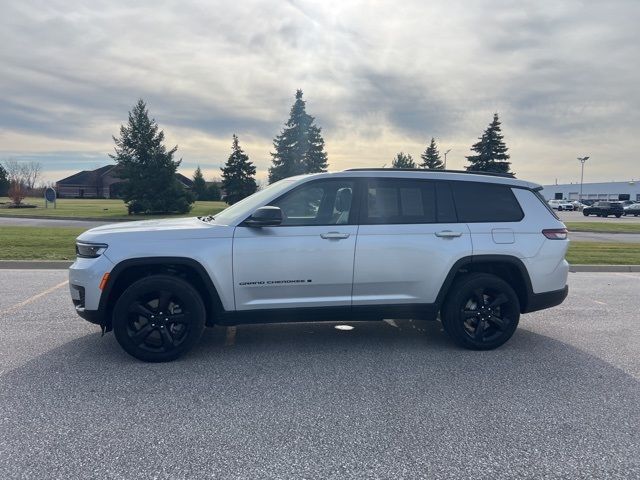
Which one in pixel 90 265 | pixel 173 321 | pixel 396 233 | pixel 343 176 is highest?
pixel 343 176

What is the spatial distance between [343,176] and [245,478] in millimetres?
2993

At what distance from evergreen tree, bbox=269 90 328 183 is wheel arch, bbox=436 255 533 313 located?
146ft

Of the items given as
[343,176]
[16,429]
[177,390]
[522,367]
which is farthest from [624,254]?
[16,429]

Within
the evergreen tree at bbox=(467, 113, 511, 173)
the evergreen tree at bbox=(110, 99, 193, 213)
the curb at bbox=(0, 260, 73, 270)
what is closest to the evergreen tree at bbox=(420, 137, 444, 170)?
the evergreen tree at bbox=(467, 113, 511, 173)

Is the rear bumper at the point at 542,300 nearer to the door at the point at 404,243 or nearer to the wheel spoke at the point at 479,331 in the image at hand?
the wheel spoke at the point at 479,331

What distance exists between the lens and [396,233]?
4.59 m

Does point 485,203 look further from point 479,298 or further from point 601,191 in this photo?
point 601,191

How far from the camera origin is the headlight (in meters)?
4.29

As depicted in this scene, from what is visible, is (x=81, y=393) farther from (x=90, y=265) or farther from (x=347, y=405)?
(x=347, y=405)

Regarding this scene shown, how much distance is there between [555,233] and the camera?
16.3 feet

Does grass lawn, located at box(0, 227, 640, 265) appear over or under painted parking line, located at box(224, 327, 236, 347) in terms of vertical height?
over

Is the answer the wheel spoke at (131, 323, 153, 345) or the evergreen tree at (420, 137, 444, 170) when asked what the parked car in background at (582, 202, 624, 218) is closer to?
the evergreen tree at (420, 137, 444, 170)

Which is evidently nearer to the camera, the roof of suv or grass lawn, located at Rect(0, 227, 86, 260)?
the roof of suv

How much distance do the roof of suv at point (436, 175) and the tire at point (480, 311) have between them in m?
1.03
